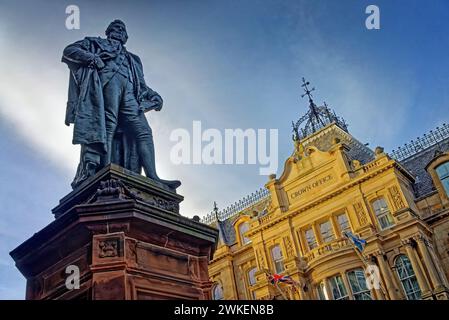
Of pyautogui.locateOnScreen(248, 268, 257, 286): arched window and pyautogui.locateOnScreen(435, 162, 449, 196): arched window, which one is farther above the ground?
pyautogui.locateOnScreen(435, 162, 449, 196): arched window

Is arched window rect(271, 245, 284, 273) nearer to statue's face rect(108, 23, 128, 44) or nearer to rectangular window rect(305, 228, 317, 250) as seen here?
rectangular window rect(305, 228, 317, 250)

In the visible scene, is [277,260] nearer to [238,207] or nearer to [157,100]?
[238,207]

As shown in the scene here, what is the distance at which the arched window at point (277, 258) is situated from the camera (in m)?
29.2

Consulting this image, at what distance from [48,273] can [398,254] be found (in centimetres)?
2261

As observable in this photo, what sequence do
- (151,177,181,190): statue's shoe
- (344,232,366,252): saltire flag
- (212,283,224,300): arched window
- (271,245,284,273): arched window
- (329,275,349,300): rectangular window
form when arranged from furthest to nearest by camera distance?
(212,283,224,300): arched window < (271,245,284,273): arched window < (329,275,349,300): rectangular window < (344,232,366,252): saltire flag < (151,177,181,190): statue's shoe

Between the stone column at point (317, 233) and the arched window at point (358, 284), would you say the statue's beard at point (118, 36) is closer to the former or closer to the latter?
the arched window at point (358, 284)

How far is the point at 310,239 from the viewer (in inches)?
1120

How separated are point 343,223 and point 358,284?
423 cm

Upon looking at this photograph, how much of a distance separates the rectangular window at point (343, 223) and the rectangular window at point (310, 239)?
1.85 m

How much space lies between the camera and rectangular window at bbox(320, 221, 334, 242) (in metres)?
27.5

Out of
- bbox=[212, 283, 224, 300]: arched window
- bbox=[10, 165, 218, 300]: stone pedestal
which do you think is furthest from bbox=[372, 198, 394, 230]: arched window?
bbox=[10, 165, 218, 300]: stone pedestal

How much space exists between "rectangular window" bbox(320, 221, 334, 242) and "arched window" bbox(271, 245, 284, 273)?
3253 mm
